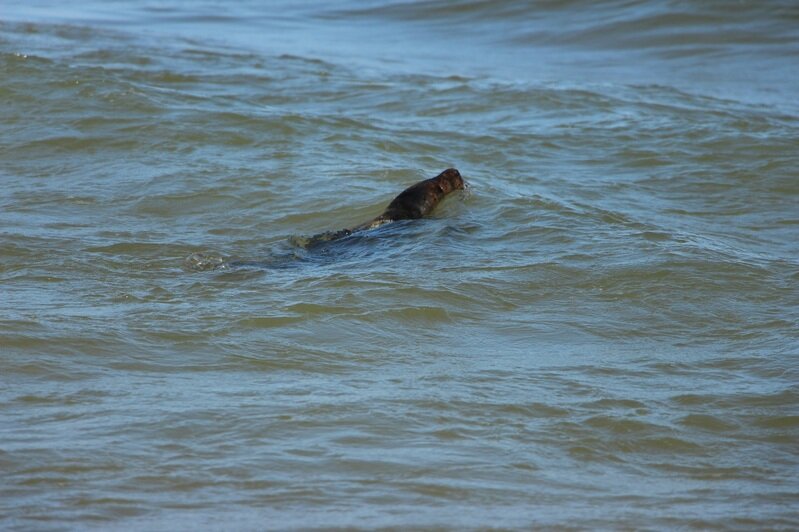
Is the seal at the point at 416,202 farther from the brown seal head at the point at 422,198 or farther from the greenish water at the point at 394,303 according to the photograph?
the greenish water at the point at 394,303

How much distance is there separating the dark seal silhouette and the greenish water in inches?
4.7

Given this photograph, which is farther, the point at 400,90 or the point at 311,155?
the point at 400,90

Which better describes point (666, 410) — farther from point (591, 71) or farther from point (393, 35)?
point (393, 35)

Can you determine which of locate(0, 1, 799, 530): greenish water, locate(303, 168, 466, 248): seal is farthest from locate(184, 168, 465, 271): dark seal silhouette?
locate(0, 1, 799, 530): greenish water

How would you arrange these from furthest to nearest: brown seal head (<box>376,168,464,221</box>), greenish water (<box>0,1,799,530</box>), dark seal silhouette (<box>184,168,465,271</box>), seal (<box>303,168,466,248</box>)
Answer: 1. brown seal head (<box>376,168,464,221</box>)
2. seal (<box>303,168,466,248</box>)
3. dark seal silhouette (<box>184,168,465,271</box>)
4. greenish water (<box>0,1,799,530</box>)

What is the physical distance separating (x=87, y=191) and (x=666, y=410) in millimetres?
5288

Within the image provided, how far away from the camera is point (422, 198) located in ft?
26.7

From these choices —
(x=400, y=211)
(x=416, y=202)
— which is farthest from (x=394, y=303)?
(x=416, y=202)

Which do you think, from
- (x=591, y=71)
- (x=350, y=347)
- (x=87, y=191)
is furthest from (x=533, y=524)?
(x=591, y=71)

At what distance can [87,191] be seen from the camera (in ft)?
28.3

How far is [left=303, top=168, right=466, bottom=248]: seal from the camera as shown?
7.70m

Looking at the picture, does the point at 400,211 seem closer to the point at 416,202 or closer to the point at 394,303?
the point at 416,202

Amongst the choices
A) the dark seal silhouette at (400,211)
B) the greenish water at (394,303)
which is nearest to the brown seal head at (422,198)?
→ the dark seal silhouette at (400,211)

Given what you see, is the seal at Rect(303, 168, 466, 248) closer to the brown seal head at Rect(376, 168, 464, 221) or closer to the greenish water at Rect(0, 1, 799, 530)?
the brown seal head at Rect(376, 168, 464, 221)
